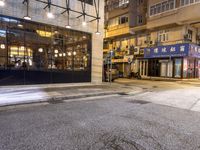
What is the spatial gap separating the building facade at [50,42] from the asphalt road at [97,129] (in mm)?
6990

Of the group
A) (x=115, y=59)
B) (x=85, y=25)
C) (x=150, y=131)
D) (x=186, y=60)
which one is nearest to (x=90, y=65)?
(x=85, y=25)

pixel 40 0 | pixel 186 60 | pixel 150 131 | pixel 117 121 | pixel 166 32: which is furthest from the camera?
pixel 166 32

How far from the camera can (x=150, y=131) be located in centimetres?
489

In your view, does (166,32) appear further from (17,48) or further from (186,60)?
(17,48)

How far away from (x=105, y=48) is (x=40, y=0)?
27.5m

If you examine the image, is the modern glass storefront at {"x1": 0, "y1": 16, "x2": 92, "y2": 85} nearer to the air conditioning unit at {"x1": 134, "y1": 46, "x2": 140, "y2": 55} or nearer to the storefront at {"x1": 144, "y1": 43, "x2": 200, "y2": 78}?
the storefront at {"x1": 144, "y1": 43, "x2": 200, "y2": 78}

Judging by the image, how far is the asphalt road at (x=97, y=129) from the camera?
3.95 metres

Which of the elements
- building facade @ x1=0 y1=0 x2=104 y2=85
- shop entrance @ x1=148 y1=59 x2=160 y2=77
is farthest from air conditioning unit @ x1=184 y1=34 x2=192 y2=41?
building facade @ x1=0 y1=0 x2=104 y2=85

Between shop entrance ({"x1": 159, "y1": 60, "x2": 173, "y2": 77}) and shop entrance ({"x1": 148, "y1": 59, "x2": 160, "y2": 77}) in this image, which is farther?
shop entrance ({"x1": 148, "y1": 59, "x2": 160, "y2": 77})

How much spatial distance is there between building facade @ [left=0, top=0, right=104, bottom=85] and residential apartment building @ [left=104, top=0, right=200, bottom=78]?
1296cm

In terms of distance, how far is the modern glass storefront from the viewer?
40.8ft

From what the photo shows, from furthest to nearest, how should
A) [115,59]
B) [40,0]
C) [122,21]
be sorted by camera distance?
[115,59], [122,21], [40,0]

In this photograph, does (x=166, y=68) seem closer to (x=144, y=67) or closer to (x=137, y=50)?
(x=144, y=67)

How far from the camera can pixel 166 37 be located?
27906 mm
